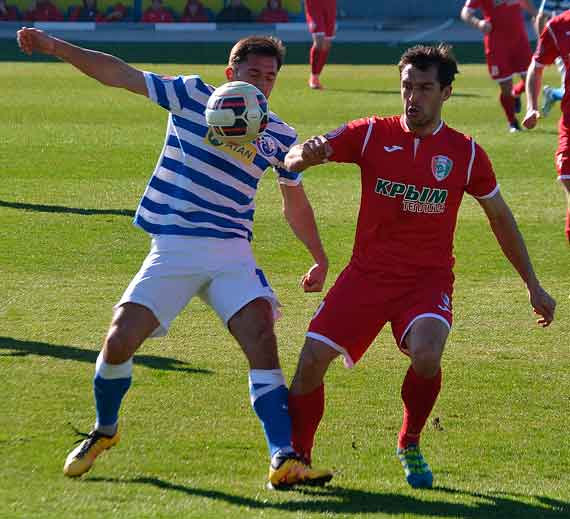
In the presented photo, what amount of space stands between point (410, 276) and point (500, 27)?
43.6 ft

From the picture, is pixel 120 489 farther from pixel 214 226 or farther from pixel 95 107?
pixel 95 107

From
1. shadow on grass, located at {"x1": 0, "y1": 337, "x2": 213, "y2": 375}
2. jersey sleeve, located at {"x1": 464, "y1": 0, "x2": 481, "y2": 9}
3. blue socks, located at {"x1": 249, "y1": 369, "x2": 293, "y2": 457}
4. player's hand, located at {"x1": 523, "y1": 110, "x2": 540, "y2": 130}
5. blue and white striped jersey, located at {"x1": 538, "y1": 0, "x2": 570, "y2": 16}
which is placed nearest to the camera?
blue socks, located at {"x1": 249, "y1": 369, "x2": 293, "y2": 457}

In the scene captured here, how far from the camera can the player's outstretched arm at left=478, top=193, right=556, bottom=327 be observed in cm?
625

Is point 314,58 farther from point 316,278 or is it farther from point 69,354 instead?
point 316,278

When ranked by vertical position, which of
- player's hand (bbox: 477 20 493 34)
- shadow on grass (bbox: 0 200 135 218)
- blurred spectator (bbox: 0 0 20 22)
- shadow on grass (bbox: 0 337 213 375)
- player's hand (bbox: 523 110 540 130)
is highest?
player's hand (bbox: 523 110 540 130)

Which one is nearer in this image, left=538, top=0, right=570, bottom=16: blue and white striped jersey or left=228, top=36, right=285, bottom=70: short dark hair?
left=228, top=36, right=285, bottom=70: short dark hair

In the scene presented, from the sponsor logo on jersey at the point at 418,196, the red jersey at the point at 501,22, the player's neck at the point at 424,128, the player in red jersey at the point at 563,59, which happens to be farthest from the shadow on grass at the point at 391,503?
the red jersey at the point at 501,22

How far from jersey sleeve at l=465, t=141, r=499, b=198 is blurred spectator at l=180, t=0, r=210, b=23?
31510 millimetres

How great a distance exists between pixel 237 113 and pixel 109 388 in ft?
4.68

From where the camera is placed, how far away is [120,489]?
5840mm

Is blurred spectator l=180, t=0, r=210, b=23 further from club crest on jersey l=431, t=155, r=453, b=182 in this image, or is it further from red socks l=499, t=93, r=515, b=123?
club crest on jersey l=431, t=155, r=453, b=182

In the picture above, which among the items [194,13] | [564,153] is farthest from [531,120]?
[194,13]

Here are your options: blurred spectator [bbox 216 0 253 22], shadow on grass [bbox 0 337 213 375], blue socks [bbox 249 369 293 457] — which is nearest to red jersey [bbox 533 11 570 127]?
shadow on grass [bbox 0 337 213 375]

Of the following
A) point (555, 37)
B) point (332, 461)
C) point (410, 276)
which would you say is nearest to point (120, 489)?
point (332, 461)
